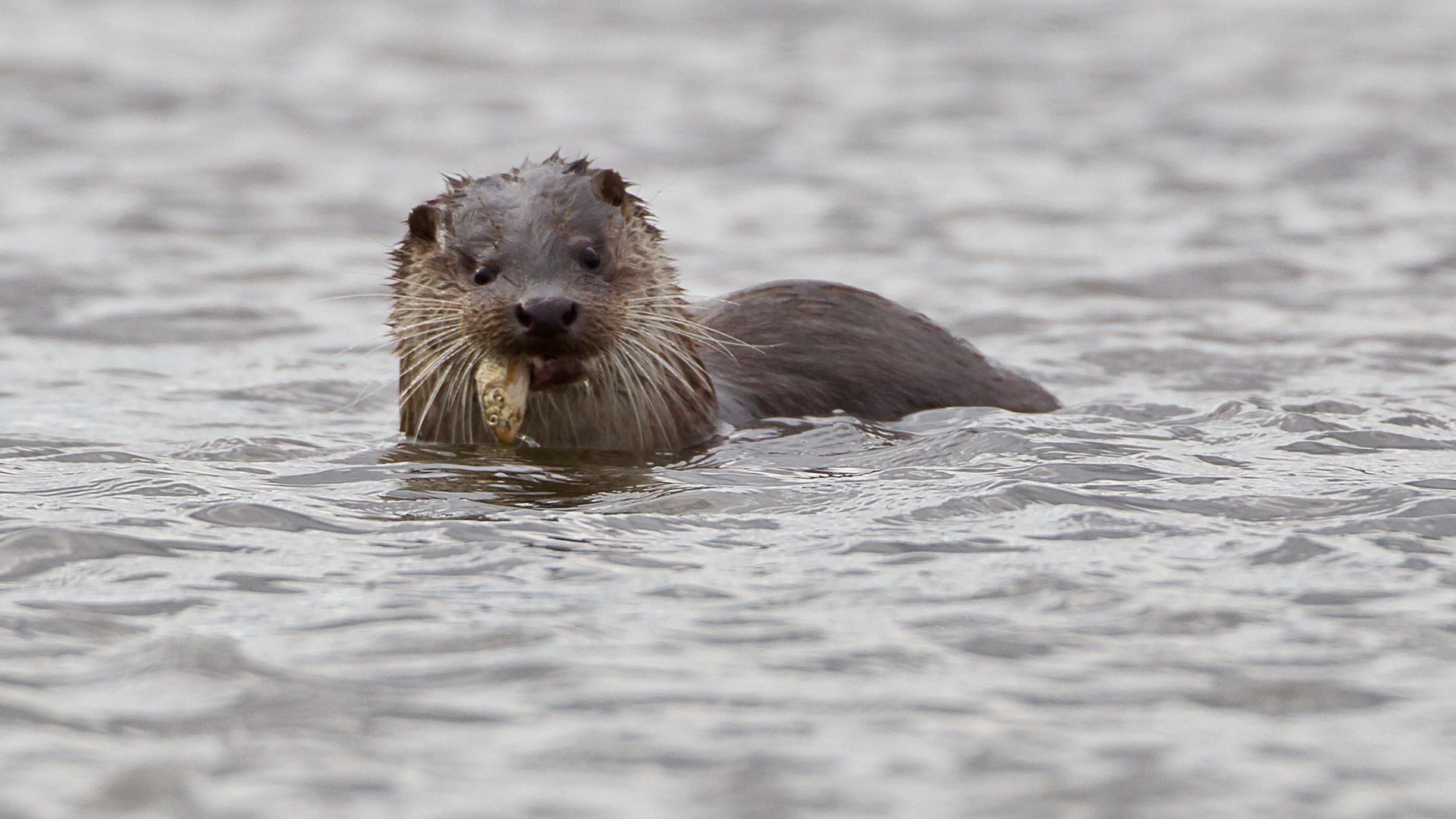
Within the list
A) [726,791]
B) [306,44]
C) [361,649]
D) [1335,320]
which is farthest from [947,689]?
[306,44]

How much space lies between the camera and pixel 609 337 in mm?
4762

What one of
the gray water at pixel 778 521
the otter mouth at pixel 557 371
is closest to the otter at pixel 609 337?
Result: the otter mouth at pixel 557 371

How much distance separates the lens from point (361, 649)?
11.4 feet

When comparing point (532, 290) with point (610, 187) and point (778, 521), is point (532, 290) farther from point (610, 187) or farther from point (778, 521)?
point (778, 521)

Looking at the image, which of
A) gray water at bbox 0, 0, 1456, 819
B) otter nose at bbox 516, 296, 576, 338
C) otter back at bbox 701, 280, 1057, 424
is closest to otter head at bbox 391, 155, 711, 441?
otter nose at bbox 516, 296, 576, 338

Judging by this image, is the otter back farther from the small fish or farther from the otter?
the small fish

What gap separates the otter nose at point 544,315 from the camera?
4461 mm

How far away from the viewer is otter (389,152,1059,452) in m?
A: 4.69

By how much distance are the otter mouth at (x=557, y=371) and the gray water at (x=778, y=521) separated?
0.26 metres

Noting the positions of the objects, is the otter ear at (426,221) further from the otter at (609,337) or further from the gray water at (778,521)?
the gray water at (778,521)

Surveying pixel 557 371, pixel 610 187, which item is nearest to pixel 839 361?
pixel 610 187

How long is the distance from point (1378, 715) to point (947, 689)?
683 millimetres

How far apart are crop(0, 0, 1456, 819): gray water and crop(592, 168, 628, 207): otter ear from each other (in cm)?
68

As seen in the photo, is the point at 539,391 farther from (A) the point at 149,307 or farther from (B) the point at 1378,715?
(A) the point at 149,307
